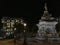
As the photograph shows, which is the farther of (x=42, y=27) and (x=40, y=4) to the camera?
(x=40, y=4)

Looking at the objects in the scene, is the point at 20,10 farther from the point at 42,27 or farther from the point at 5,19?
the point at 5,19

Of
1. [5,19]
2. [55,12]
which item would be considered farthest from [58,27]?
[5,19]

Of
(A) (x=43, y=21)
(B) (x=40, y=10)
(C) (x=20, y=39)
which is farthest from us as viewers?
(B) (x=40, y=10)

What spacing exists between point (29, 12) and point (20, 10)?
8.06 feet

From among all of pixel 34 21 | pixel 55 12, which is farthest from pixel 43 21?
pixel 34 21

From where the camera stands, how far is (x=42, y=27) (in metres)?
34.1

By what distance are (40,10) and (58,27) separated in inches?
225

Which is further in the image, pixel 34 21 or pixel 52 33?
pixel 34 21

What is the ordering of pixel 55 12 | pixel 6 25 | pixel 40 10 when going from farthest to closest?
pixel 6 25
pixel 40 10
pixel 55 12

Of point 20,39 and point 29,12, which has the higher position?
point 29,12

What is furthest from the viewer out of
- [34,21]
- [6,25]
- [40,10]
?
[6,25]

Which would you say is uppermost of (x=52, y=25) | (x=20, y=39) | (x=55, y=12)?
(x=55, y=12)

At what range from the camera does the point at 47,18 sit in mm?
33531

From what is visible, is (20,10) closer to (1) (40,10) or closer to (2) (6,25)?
(1) (40,10)
